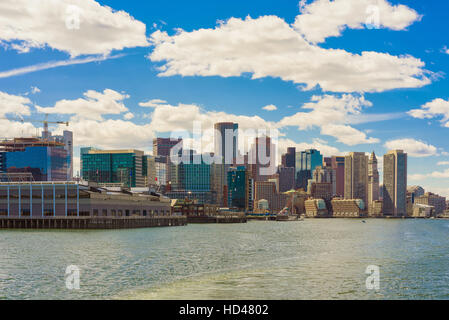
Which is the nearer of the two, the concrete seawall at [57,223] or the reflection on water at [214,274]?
the reflection on water at [214,274]

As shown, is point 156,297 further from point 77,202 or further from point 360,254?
point 77,202

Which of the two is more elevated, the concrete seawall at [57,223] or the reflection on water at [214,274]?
the reflection on water at [214,274]

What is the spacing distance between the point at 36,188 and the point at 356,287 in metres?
128

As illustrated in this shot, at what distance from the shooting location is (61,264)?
63.0 metres

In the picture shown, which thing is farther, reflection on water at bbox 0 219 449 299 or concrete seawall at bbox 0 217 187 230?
concrete seawall at bbox 0 217 187 230

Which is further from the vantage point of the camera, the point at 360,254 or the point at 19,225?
the point at 19,225

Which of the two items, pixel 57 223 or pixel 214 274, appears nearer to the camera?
pixel 214 274

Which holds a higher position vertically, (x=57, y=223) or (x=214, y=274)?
(x=214, y=274)

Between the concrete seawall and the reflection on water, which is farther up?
the reflection on water

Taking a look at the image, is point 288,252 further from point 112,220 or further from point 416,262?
point 112,220
